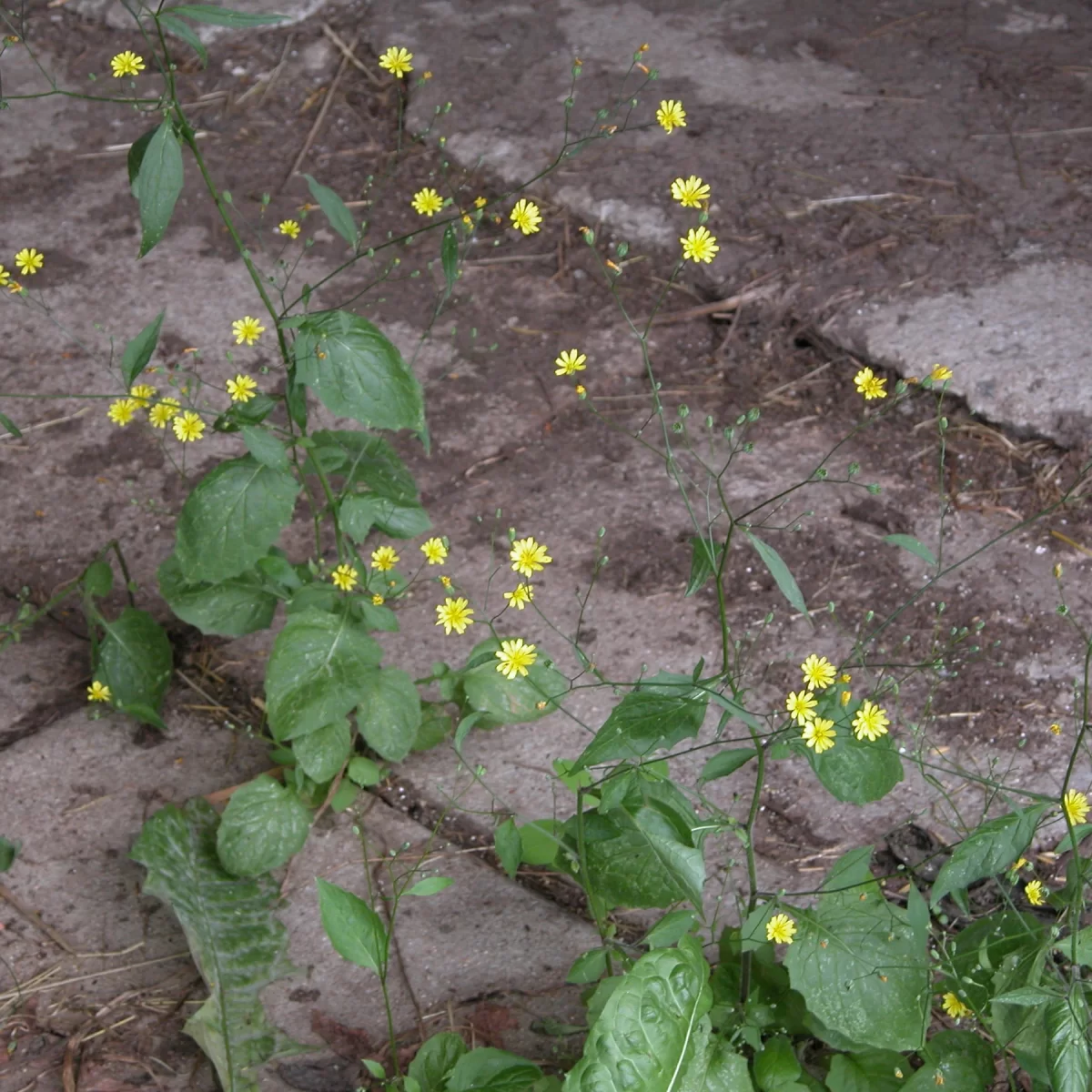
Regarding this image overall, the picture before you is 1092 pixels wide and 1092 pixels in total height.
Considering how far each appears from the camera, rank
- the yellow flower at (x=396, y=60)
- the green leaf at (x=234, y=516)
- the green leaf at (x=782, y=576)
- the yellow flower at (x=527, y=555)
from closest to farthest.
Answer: the green leaf at (x=782, y=576) → the yellow flower at (x=527, y=555) → the green leaf at (x=234, y=516) → the yellow flower at (x=396, y=60)

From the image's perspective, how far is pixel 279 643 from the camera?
2.10 meters

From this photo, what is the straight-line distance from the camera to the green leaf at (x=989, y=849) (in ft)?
5.37

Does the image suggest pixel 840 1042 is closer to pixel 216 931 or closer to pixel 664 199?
pixel 216 931

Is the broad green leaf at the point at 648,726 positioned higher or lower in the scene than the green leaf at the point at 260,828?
higher

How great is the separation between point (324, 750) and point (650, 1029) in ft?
2.53

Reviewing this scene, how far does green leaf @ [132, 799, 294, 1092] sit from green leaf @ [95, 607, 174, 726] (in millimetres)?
273

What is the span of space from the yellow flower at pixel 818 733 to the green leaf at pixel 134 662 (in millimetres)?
1318

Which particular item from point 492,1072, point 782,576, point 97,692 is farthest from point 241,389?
point 492,1072

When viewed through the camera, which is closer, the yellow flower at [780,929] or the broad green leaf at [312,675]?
the yellow flower at [780,929]

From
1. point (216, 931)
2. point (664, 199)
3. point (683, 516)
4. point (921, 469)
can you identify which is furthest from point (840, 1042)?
point (664, 199)

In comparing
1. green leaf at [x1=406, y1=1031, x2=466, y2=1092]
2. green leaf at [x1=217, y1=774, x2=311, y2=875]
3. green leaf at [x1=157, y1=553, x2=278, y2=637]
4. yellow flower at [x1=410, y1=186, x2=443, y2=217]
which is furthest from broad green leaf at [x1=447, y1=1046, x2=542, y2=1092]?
yellow flower at [x1=410, y1=186, x2=443, y2=217]

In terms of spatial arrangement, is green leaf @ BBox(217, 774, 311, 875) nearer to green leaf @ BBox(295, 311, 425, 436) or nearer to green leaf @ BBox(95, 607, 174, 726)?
green leaf @ BBox(95, 607, 174, 726)

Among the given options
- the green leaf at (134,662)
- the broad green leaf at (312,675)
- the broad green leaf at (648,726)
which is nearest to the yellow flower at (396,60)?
the broad green leaf at (312,675)

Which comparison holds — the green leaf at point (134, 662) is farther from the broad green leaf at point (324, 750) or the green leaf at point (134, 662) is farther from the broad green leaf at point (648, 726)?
the broad green leaf at point (648, 726)
